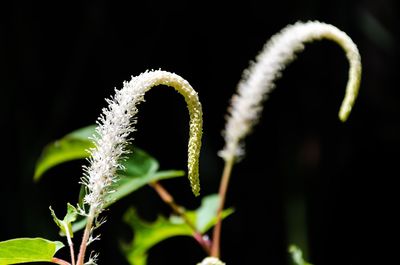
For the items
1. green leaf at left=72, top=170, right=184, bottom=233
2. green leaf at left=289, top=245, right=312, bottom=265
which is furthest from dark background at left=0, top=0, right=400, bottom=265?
green leaf at left=289, top=245, right=312, bottom=265

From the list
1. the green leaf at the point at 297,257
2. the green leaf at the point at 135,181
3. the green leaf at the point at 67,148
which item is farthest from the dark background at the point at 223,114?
the green leaf at the point at 297,257

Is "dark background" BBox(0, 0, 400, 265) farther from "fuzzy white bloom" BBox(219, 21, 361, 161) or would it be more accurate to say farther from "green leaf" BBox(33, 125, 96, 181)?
"fuzzy white bloom" BBox(219, 21, 361, 161)

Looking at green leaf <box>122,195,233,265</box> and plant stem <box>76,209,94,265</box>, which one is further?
green leaf <box>122,195,233,265</box>

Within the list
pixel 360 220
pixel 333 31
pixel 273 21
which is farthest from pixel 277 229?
pixel 333 31

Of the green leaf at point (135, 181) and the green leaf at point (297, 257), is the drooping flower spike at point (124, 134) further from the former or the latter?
the green leaf at point (135, 181)

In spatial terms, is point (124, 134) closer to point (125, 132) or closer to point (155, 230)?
point (125, 132)

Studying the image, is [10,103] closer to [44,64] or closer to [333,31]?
[44,64]
